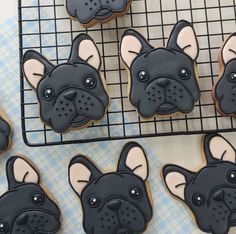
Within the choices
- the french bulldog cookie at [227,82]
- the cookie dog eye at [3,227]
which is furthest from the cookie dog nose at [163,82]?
the cookie dog eye at [3,227]

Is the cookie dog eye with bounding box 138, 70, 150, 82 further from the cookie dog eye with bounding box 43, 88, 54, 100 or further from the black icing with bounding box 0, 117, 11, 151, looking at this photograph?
the black icing with bounding box 0, 117, 11, 151

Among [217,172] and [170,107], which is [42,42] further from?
[217,172]

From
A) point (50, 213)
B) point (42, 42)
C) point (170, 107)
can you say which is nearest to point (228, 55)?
point (170, 107)

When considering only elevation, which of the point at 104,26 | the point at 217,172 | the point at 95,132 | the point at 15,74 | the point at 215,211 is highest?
the point at 104,26

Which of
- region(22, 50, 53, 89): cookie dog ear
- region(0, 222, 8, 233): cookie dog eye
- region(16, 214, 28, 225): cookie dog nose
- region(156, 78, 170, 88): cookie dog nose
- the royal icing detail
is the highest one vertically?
region(22, 50, 53, 89): cookie dog ear

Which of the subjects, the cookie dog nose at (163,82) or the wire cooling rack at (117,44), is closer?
the cookie dog nose at (163,82)

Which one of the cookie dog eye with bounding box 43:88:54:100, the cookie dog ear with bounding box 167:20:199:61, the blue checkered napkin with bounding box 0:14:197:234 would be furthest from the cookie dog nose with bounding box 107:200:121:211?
the cookie dog ear with bounding box 167:20:199:61

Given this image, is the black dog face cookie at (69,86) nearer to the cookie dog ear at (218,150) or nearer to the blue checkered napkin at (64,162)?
the blue checkered napkin at (64,162)
